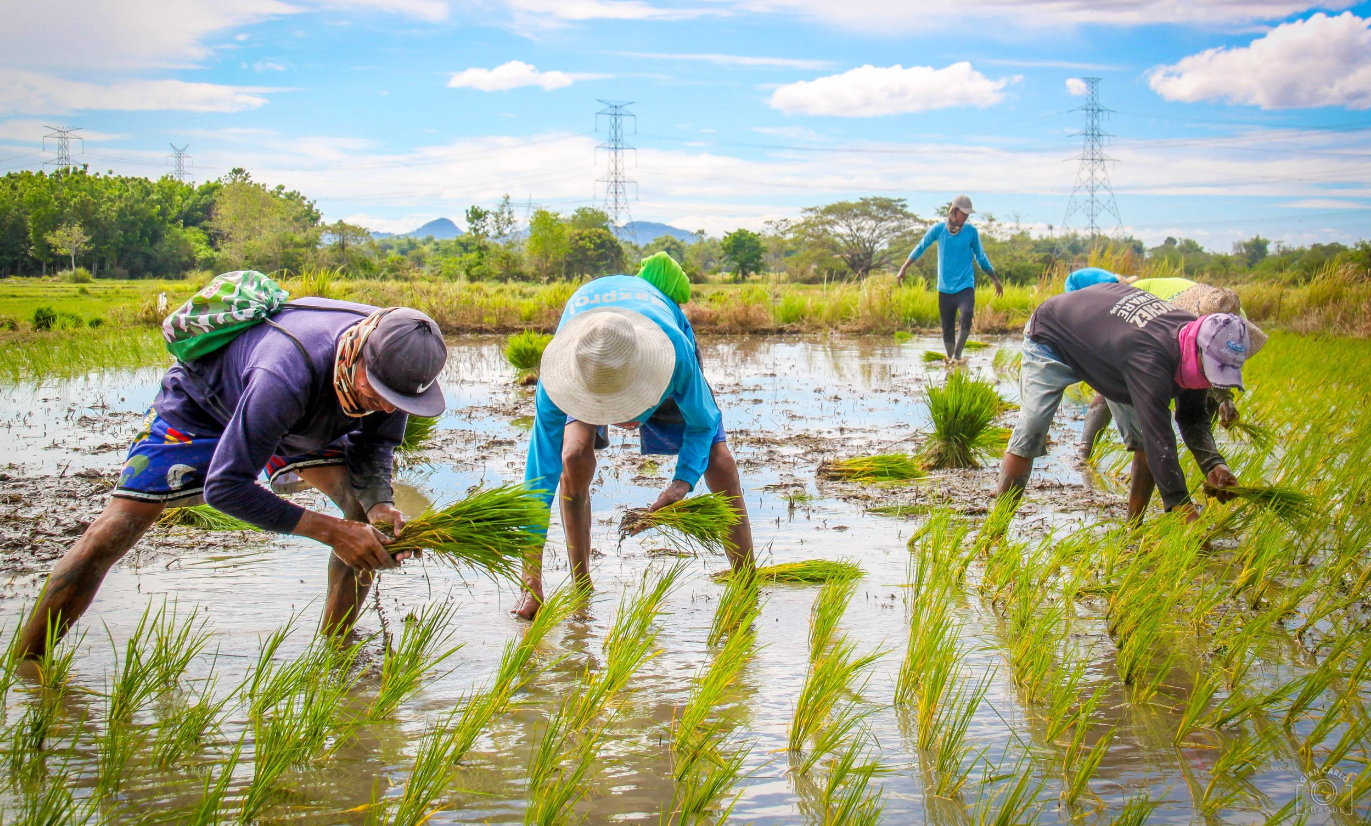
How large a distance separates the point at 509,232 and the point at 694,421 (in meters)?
46.7

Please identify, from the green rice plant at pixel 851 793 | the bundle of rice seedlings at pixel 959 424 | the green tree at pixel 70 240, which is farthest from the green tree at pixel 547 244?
the green rice plant at pixel 851 793

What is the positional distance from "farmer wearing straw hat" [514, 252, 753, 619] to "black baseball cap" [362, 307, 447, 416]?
0.46m

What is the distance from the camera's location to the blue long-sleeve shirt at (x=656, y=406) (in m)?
2.91

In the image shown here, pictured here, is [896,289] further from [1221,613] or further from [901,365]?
[1221,613]

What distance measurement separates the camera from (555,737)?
223cm

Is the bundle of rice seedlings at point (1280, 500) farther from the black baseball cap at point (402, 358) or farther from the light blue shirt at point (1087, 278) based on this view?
the black baseball cap at point (402, 358)

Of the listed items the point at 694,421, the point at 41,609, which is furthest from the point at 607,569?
the point at 41,609

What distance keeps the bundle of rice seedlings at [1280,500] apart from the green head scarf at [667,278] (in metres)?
2.13

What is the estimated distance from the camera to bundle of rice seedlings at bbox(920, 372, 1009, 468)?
18.5 ft

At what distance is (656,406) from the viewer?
2844 mm

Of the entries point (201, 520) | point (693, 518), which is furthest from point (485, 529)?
point (201, 520)

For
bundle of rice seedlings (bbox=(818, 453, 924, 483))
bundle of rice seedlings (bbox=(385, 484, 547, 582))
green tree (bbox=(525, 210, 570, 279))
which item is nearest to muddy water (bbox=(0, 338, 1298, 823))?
bundle of rice seedlings (bbox=(818, 453, 924, 483))

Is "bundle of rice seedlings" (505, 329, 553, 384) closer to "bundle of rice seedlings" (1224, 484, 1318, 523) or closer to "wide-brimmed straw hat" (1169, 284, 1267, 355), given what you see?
"wide-brimmed straw hat" (1169, 284, 1267, 355)

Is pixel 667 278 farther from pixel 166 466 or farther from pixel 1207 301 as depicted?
pixel 1207 301
